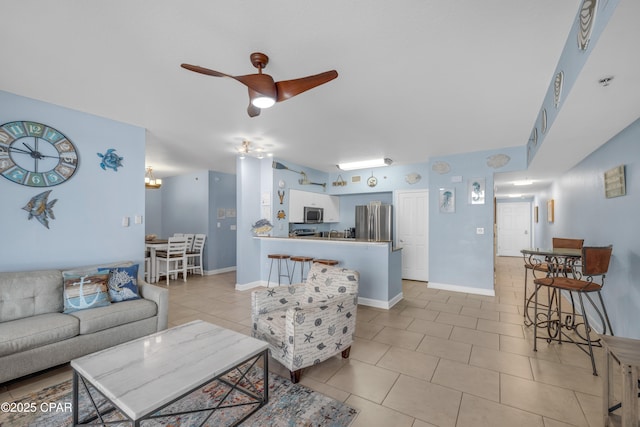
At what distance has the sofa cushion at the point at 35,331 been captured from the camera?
2104 millimetres

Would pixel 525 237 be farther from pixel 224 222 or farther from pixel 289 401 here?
pixel 289 401

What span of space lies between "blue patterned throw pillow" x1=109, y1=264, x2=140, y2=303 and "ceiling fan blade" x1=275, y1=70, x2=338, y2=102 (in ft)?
8.54

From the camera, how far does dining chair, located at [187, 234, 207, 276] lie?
657 centimetres

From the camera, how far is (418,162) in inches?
228

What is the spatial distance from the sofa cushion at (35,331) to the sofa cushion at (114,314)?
0.07 meters

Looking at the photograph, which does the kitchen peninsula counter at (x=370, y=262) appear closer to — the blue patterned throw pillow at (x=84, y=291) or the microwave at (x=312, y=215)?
the microwave at (x=312, y=215)

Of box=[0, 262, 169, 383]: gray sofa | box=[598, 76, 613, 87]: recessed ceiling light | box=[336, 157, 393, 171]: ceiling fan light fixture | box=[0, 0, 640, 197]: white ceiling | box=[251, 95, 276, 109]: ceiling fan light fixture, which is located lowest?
box=[0, 262, 169, 383]: gray sofa

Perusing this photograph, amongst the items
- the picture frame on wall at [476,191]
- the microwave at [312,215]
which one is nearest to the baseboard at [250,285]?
the microwave at [312,215]

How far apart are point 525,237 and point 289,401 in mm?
10874

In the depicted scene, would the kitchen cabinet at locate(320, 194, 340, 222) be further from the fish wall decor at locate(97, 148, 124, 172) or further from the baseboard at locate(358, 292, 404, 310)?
the fish wall decor at locate(97, 148, 124, 172)

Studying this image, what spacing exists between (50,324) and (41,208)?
1327 mm

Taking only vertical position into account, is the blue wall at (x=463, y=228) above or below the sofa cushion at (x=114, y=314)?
above

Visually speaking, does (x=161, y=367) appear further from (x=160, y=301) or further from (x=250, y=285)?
(x=250, y=285)

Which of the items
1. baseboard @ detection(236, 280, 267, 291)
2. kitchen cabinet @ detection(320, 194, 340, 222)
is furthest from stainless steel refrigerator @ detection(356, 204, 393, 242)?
baseboard @ detection(236, 280, 267, 291)
